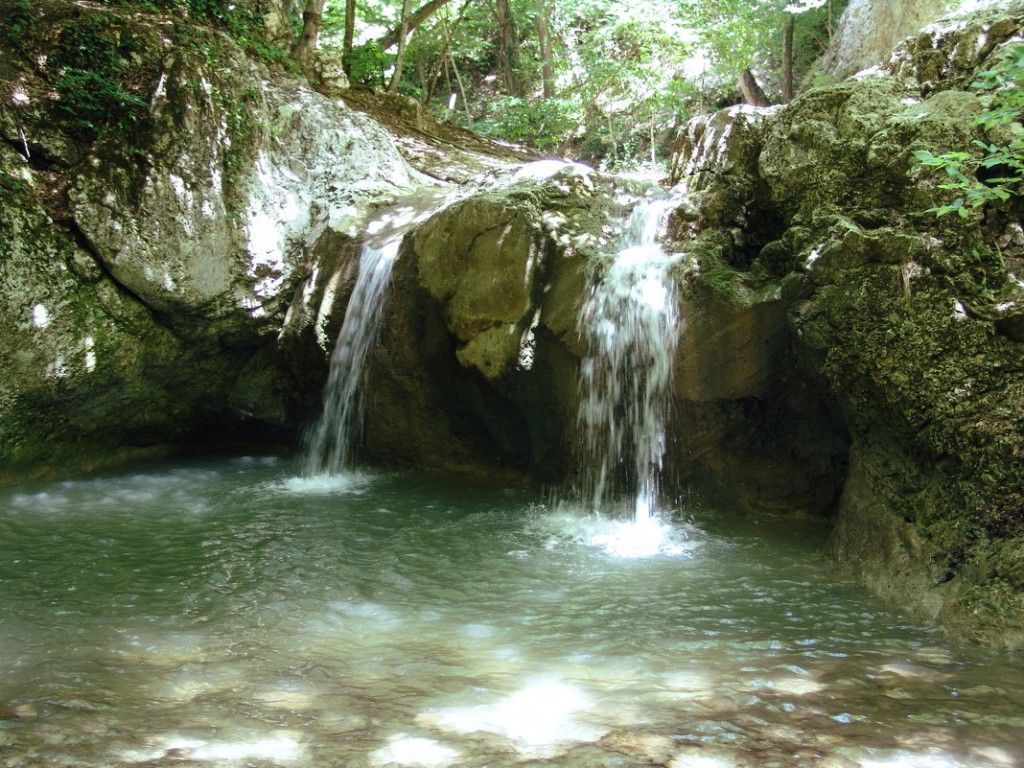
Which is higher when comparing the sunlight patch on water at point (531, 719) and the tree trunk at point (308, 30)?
the tree trunk at point (308, 30)

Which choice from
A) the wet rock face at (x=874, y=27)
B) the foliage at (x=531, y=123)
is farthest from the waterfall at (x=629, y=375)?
the foliage at (x=531, y=123)

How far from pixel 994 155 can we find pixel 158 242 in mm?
7079

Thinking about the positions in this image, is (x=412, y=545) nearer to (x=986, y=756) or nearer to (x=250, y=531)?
(x=250, y=531)

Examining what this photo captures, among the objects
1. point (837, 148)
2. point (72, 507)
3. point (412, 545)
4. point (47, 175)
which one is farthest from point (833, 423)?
point (47, 175)

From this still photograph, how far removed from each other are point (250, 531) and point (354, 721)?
336 cm

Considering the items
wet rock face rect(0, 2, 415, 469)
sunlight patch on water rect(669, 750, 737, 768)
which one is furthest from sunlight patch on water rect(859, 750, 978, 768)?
wet rock face rect(0, 2, 415, 469)

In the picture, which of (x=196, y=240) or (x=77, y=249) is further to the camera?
(x=196, y=240)

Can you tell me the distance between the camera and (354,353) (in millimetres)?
8094

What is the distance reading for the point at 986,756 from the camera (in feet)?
8.95

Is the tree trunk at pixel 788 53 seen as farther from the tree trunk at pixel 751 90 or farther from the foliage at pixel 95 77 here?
the foliage at pixel 95 77

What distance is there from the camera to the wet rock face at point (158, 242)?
7262 mm

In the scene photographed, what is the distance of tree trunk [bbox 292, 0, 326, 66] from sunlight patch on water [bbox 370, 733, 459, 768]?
37.0 feet

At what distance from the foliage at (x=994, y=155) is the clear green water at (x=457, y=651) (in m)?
2.34

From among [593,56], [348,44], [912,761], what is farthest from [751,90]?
[912,761]
